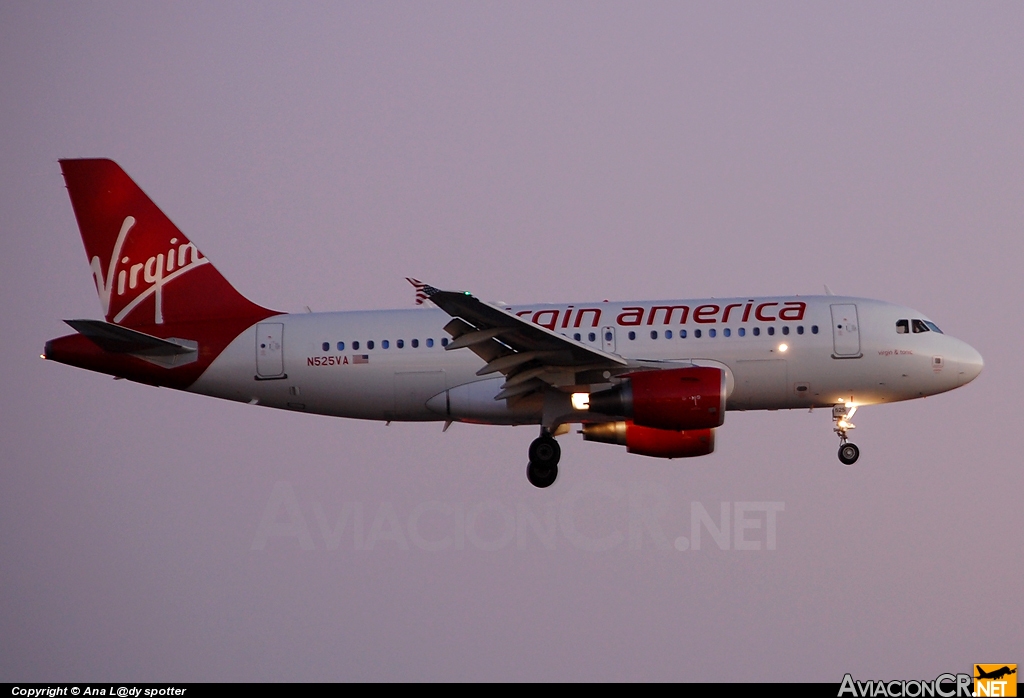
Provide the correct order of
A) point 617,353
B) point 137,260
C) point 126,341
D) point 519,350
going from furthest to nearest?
1. point 137,260
2. point 617,353
3. point 126,341
4. point 519,350

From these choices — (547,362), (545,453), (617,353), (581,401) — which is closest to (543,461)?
(545,453)

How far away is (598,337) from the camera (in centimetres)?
4159

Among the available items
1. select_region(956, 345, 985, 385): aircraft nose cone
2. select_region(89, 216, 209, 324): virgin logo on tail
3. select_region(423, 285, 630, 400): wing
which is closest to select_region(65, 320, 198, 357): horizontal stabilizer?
select_region(89, 216, 209, 324): virgin logo on tail

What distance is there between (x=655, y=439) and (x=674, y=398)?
4.09 metres

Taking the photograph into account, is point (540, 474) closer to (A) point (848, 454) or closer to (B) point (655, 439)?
(B) point (655, 439)

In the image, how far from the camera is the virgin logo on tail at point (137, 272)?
43.5 metres

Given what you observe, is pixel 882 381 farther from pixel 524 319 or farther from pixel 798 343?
pixel 524 319

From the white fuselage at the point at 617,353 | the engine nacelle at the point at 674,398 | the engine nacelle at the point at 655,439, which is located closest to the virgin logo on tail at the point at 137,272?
the white fuselage at the point at 617,353

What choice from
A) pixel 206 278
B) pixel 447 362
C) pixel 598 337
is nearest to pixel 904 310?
pixel 598 337

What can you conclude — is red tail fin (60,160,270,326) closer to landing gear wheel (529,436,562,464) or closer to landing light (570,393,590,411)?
landing gear wheel (529,436,562,464)

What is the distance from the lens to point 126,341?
1622 inches

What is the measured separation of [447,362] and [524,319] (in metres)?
2.06

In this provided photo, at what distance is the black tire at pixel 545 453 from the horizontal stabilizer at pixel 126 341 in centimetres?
837

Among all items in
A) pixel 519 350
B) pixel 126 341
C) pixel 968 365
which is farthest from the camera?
pixel 968 365
